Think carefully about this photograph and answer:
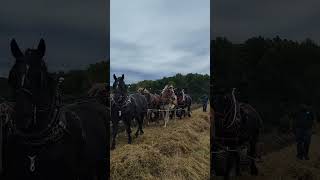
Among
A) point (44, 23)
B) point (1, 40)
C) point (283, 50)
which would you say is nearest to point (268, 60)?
point (283, 50)

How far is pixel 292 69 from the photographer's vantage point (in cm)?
894

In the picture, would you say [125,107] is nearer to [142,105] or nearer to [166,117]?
[142,105]

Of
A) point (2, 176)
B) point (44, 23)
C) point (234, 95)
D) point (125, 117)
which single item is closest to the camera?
point (2, 176)

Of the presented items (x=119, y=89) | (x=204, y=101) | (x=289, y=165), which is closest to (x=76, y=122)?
(x=119, y=89)

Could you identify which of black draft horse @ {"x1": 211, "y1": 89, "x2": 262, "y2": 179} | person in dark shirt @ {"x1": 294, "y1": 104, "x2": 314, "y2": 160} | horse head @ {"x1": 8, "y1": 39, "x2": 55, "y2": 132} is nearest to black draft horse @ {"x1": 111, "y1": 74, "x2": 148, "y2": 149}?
black draft horse @ {"x1": 211, "y1": 89, "x2": 262, "y2": 179}

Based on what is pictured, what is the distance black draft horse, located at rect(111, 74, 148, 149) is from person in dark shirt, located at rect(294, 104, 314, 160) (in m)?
2.81

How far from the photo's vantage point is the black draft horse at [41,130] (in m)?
6.55

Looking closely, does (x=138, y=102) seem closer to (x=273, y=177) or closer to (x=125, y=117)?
(x=125, y=117)

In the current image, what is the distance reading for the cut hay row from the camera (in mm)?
8961

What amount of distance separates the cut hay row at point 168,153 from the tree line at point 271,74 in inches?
51.1

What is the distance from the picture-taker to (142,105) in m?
9.92

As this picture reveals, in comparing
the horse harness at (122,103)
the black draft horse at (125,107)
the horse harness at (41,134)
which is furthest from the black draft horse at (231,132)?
the horse harness at (41,134)

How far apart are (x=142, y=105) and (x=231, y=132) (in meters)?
1.92

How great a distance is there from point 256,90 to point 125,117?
8.11 feet
